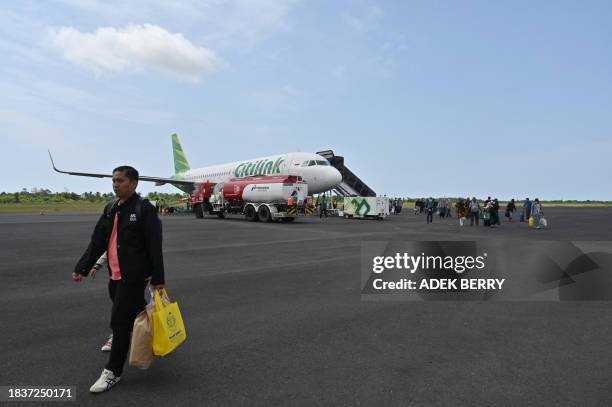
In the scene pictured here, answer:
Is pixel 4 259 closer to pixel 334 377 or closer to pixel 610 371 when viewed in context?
pixel 334 377

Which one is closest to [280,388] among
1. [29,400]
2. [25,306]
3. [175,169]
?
[29,400]

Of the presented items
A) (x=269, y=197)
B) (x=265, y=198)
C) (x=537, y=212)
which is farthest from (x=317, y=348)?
(x=537, y=212)

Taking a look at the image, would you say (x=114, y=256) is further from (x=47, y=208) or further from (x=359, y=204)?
(x=47, y=208)

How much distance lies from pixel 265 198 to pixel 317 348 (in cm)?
1930

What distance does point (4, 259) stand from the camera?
9.34 metres

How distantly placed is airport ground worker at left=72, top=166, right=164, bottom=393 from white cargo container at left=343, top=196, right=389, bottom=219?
25483 millimetres

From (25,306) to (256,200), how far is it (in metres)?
18.6

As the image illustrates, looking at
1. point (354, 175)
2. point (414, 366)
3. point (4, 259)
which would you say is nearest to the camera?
point (414, 366)

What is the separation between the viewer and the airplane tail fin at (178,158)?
4316 centimetres

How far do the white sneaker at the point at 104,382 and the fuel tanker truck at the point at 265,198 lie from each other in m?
18.9

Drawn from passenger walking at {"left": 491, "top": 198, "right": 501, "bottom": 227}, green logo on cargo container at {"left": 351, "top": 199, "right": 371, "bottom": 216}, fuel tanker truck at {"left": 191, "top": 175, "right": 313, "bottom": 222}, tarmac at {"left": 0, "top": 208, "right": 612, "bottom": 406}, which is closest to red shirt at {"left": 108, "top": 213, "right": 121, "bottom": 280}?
tarmac at {"left": 0, "top": 208, "right": 612, "bottom": 406}

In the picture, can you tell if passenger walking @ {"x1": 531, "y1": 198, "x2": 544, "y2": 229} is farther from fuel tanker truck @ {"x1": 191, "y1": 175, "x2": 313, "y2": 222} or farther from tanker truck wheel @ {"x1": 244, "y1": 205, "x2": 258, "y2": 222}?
tanker truck wheel @ {"x1": 244, "y1": 205, "x2": 258, "y2": 222}

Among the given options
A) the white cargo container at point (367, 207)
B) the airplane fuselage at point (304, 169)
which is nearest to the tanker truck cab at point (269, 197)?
the airplane fuselage at point (304, 169)

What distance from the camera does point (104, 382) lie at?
10.1 ft
